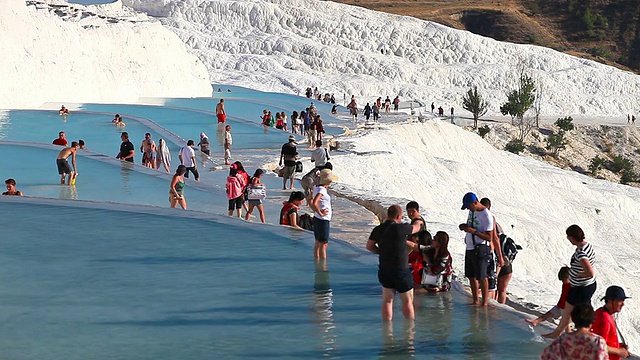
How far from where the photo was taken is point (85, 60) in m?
35.1

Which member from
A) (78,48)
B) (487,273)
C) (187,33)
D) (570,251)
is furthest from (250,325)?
(187,33)

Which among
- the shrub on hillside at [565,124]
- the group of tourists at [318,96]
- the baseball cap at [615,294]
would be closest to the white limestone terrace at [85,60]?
the group of tourists at [318,96]

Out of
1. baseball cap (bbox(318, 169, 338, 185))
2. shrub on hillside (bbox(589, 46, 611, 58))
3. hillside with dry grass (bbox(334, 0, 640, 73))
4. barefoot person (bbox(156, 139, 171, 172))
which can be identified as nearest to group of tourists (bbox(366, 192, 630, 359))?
baseball cap (bbox(318, 169, 338, 185))

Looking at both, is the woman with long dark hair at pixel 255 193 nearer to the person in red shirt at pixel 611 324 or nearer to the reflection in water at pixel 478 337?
the reflection in water at pixel 478 337

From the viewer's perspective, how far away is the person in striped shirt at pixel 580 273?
23.6ft

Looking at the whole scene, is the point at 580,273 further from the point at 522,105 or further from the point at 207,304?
the point at 522,105

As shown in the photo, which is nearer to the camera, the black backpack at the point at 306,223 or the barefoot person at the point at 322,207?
the barefoot person at the point at 322,207

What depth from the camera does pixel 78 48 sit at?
3494cm

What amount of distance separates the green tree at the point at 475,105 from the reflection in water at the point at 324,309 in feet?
138

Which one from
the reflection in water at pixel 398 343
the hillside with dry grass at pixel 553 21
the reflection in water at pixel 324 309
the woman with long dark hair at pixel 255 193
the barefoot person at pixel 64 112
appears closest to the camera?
the reflection in water at pixel 398 343

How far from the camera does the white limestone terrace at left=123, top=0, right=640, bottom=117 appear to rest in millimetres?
56719

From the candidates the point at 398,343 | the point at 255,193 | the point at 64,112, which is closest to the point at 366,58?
the point at 64,112

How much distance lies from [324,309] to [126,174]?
879 centimetres

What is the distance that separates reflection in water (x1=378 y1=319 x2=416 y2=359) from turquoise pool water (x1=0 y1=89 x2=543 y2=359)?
0.6 inches
